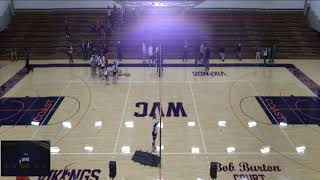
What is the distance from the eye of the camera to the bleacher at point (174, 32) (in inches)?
1170

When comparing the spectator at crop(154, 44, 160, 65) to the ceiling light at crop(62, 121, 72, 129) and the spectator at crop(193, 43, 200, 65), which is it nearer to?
the spectator at crop(193, 43, 200, 65)

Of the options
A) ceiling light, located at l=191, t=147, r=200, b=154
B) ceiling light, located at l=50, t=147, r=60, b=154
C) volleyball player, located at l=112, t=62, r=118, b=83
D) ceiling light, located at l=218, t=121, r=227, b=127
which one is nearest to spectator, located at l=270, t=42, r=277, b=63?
volleyball player, located at l=112, t=62, r=118, b=83

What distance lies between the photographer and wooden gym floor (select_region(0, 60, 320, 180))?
14.3 m

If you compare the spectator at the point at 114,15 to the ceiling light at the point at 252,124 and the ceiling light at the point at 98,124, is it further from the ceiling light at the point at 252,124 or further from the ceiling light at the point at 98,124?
the ceiling light at the point at 252,124

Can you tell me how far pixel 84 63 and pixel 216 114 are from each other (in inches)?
467

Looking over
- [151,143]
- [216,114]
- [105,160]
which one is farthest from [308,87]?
[105,160]

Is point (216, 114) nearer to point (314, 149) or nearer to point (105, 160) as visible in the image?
point (314, 149)

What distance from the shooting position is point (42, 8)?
3412 cm

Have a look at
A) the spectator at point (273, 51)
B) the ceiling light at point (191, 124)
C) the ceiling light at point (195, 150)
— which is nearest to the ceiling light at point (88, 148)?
the ceiling light at point (195, 150)

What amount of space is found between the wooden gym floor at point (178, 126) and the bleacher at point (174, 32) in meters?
3.69

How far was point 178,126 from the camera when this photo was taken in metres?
17.8

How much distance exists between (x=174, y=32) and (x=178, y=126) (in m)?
14.9

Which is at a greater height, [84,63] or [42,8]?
[42,8]

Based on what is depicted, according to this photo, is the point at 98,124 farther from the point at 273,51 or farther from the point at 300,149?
the point at 273,51
